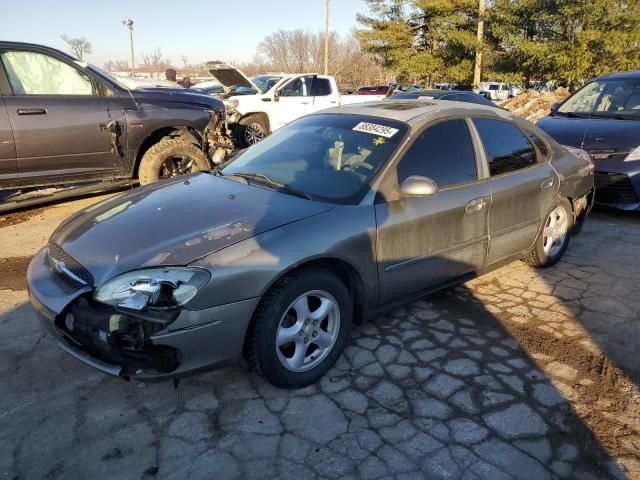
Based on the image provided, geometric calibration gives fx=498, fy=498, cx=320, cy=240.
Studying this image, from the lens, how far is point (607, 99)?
7117mm

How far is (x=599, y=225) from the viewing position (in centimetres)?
604

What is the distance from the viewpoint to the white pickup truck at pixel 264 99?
11.5 metres

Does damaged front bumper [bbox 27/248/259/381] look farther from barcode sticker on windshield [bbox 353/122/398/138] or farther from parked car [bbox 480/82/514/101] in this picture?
Answer: parked car [bbox 480/82/514/101]

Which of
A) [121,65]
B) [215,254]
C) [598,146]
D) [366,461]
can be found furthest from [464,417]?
[121,65]

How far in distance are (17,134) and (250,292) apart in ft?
14.1

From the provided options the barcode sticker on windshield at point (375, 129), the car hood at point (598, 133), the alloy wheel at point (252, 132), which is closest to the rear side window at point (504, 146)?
the barcode sticker on windshield at point (375, 129)

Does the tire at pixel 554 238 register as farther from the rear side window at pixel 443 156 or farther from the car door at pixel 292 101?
the car door at pixel 292 101

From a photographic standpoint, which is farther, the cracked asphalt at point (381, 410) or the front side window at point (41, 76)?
the front side window at point (41, 76)

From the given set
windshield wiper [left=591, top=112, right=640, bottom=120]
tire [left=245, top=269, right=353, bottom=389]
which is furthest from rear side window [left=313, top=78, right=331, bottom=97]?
tire [left=245, top=269, right=353, bottom=389]

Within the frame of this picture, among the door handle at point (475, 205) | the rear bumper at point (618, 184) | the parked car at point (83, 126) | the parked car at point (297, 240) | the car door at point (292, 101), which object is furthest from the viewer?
the car door at point (292, 101)

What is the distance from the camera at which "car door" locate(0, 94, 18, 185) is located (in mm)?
5258

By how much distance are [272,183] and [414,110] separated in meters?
1.19

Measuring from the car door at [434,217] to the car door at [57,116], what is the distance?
13.2 feet

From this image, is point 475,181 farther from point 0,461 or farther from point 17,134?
point 17,134
